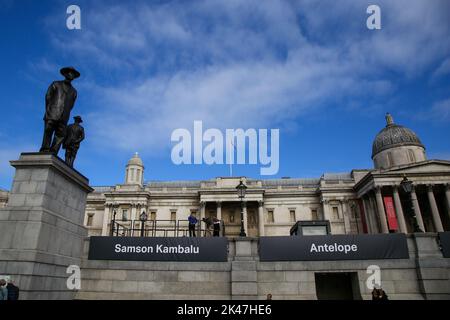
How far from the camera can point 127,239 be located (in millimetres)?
13844

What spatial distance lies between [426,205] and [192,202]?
124 feet

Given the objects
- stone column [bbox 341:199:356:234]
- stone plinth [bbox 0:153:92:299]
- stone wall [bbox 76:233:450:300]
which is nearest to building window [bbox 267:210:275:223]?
stone column [bbox 341:199:356:234]

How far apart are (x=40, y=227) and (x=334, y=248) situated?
39.4ft

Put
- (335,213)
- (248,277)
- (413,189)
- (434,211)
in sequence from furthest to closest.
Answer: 1. (335,213)
2. (413,189)
3. (434,211)
4. (248,277)

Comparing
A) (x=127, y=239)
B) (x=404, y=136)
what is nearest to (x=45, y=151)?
(x=127, y=239)

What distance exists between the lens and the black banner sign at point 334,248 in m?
13.5

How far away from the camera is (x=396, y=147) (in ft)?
172

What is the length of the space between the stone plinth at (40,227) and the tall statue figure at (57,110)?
79cm

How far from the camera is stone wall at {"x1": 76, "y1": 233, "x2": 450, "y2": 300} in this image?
13.0m

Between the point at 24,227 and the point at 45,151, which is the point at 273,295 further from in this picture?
the point at 45,151

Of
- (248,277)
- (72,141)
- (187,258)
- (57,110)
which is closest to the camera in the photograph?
(57,110)

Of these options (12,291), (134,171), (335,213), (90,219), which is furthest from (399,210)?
(90,219)

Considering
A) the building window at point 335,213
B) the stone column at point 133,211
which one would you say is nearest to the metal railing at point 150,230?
the stone column at point 133,211

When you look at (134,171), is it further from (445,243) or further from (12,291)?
(445,243)
